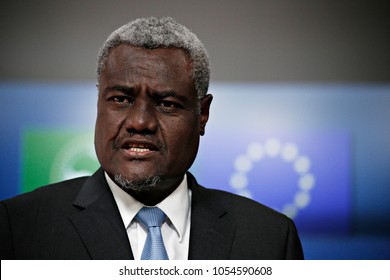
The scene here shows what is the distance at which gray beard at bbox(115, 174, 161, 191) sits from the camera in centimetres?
154

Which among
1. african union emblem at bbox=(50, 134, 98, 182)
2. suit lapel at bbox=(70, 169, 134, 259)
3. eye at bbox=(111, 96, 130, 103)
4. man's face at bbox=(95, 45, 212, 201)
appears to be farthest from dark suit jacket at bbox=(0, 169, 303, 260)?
african union emblem at bbox=(50, 134, 98, 182)

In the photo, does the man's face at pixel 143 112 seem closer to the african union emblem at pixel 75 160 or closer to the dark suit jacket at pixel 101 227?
the dark suit jacket at pixel 101 227

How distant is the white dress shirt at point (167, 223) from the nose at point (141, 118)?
0.63 feet

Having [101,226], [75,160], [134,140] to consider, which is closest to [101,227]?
[101,226]

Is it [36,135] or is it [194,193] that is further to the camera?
[36,135]

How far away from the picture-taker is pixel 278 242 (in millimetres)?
1729

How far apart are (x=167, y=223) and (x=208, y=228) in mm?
115

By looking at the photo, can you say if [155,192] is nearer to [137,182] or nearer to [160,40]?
[137,182]

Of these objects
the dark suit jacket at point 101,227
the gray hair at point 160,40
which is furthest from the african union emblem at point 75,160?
the gray hair at point 160,40

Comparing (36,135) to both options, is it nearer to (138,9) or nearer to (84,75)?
(84,75)

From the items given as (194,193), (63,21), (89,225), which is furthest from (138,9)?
(89,225)

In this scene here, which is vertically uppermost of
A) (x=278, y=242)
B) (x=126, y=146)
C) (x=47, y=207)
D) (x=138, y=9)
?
(x=138, y=9)

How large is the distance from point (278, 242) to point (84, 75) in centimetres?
119

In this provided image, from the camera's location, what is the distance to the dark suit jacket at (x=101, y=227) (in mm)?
1543
